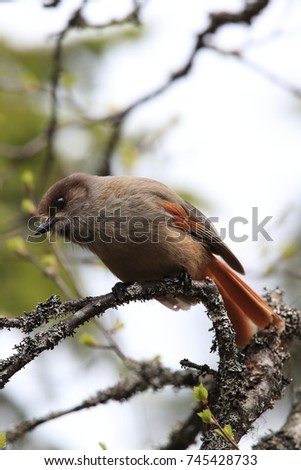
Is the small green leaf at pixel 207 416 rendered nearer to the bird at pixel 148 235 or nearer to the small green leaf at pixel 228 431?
the small green leaf at pixel 228 431

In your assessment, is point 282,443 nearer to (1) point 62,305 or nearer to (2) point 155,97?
(1) point 62,305

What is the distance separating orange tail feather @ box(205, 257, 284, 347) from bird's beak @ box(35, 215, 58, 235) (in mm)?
1196

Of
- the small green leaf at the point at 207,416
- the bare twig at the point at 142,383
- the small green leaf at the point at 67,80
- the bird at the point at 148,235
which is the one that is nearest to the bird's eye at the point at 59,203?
the bird at the point at 148,235

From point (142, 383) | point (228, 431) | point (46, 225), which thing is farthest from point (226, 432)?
point (46, 225)

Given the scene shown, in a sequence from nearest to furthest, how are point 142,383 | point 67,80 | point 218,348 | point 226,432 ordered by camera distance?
point 226,432 < point 218,348 < point 142,383 < point 67,80

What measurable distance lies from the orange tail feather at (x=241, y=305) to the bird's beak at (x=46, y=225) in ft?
3.92

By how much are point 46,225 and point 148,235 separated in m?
A: 0.85

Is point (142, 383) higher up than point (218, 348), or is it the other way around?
point (218, 348)

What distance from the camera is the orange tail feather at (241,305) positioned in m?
4.95

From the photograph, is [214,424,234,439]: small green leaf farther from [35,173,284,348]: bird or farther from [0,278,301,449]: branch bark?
[35,173,284,348]: bird

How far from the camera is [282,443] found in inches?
187

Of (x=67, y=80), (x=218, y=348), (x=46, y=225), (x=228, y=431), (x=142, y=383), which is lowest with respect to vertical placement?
(x=142, y=383)

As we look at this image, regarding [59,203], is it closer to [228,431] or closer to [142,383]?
[142,383]

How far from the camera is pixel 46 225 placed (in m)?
5.57
